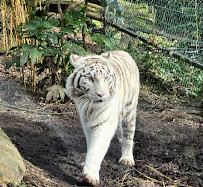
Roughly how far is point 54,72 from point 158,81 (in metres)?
2.22

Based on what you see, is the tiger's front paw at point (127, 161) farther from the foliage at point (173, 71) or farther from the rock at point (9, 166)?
the foliage at point (173, 71)

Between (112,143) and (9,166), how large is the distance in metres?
1.91

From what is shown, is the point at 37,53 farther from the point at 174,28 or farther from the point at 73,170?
the point at 174,28

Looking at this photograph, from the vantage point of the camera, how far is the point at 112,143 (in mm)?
4125

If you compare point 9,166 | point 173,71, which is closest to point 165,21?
point 173,71

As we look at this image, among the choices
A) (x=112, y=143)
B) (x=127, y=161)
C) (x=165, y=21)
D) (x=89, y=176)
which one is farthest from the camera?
(x=165, y=21)

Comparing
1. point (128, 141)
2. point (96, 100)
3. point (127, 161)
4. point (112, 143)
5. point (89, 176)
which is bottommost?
point (112, 143)

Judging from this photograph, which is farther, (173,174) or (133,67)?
(133,67)

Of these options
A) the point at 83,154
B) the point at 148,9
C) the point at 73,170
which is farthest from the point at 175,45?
the point at 73,170

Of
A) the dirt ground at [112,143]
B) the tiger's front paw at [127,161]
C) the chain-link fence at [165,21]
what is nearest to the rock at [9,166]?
the dirt ground at [112,143]

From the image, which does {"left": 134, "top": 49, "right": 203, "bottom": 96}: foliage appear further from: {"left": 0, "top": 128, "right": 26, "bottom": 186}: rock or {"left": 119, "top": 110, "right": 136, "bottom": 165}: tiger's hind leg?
{"left": 0, "top": 128, "right": 26, "bottom": 186}: rock

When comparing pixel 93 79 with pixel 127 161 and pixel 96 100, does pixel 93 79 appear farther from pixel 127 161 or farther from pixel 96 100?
pixel 127 161

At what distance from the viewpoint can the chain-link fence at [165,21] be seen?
5.34m

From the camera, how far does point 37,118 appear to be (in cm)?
461
